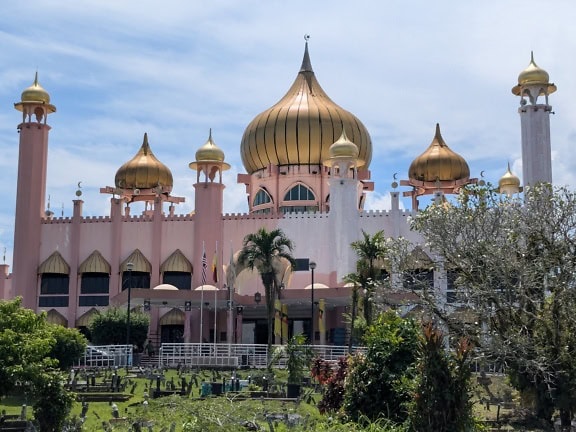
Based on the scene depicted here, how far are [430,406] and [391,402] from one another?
246cm

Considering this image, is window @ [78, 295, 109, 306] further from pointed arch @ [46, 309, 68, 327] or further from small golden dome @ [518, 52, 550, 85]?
small golden dome @ [518, 52, 550, 85]

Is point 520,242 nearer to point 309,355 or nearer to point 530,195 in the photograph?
point 530,195

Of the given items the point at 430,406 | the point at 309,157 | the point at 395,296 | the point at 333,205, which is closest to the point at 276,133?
the point at 309,157

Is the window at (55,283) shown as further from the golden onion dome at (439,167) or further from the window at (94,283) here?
the golden onion dome at (439,167)

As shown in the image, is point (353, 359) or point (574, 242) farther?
point (574, 242)

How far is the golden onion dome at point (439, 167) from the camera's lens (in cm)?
5512

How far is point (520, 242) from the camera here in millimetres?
25438

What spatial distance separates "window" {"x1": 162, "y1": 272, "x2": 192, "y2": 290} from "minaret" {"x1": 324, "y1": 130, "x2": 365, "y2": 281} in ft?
26.1

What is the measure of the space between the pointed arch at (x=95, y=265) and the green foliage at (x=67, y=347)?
63.5 ft

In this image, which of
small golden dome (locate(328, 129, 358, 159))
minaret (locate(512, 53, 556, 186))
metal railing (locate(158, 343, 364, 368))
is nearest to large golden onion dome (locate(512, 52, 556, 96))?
minaret (locate(512, 53, 556, 186))

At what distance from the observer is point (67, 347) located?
98.0ft

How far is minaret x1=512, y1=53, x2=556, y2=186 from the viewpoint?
4678cm

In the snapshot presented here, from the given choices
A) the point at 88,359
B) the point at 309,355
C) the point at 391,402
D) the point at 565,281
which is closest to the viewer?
the point at 391,402

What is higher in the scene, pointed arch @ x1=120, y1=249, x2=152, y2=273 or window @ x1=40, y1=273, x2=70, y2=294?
pointed arch @ x1=120, y1=249, x2=152, y2=273
